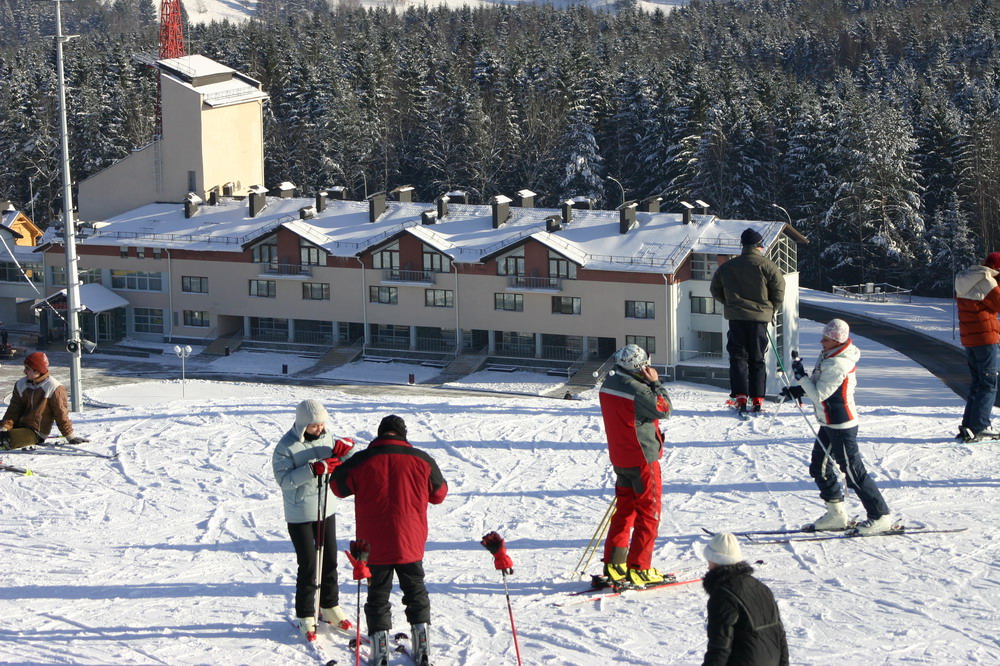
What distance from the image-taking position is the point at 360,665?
7711 millimetres

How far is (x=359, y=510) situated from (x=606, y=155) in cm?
6797

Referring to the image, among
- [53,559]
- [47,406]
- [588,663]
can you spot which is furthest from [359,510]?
[47,406]

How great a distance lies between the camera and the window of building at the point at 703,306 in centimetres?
4356

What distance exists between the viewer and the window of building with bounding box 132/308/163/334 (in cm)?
5125

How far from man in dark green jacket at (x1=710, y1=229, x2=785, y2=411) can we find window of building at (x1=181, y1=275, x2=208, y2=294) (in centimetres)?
3980

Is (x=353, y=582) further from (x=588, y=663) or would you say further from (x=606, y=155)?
(x=606, y=155)

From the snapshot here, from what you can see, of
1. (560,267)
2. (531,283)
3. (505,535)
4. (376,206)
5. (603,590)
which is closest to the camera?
(603,590)

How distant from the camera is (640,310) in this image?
43.9 m

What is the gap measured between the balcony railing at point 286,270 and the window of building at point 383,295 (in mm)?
2442

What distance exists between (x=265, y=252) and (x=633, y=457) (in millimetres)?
42091

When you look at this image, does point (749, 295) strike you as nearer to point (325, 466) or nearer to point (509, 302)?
point (325, 466)

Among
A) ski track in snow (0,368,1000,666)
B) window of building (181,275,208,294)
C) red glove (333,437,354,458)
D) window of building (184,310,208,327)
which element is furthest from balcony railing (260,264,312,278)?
red glove (333,437,354,458)

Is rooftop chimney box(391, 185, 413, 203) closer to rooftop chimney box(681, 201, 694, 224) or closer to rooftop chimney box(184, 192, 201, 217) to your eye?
rooftop chimney box(184, 192, 201, 217)

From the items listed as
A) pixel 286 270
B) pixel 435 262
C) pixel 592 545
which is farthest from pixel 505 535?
pixel 286 270
